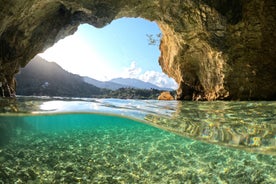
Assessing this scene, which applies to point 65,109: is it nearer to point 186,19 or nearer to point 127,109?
point 127,109

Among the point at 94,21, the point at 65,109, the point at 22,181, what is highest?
the point at 94,21

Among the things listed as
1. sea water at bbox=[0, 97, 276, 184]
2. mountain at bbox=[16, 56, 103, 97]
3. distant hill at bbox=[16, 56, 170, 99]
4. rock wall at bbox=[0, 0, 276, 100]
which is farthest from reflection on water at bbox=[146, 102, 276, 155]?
mountain at bbox=[16, 56, 103, 97]

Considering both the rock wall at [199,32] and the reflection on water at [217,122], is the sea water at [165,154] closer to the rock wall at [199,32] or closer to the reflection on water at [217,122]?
the reflection on water at [217,122]

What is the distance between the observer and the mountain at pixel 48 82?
37562mm

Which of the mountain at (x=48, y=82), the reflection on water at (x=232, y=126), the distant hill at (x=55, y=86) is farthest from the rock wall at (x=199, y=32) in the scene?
the mountain at (x=48, y=82)

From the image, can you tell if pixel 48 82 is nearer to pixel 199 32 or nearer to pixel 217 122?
pixel 199 32

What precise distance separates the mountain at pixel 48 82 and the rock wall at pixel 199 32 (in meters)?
23.0

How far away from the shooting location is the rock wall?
38.9 ft

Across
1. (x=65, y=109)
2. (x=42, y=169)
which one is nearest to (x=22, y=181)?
(x=42, y=169)

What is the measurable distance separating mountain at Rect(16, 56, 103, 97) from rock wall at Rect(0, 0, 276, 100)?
2300 cm

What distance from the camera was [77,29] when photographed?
15383 millimetres

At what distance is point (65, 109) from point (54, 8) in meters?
4.99

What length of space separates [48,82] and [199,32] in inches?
1369

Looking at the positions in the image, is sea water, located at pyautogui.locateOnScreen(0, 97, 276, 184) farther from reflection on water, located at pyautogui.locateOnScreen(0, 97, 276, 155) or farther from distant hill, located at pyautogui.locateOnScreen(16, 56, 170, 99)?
distant hill, located at pyautogui.locateOnScreen(16, 56, 170, 99)
